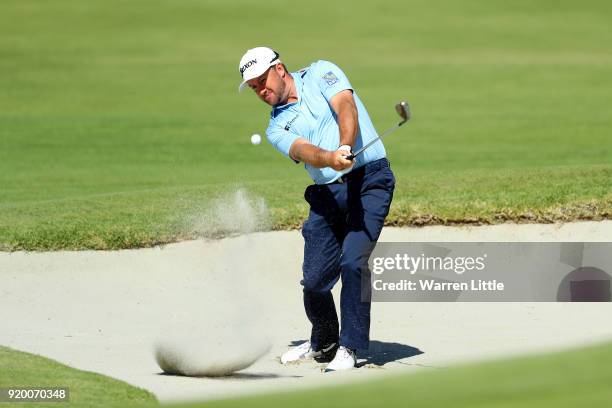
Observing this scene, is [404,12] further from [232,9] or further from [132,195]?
[132,195]

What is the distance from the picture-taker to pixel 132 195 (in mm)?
13039

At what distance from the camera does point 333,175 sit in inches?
305

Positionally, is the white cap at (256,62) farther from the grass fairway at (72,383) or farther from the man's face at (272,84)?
the grass fairway at (72,383)

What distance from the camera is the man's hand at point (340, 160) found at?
7.16 m

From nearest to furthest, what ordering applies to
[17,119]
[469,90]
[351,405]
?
[351,405] < [17,119] < [469,90]

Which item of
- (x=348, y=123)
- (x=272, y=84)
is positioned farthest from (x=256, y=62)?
(x=348, y=123)

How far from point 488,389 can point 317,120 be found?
2.85 metres

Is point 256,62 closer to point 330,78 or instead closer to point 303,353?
point 330,78

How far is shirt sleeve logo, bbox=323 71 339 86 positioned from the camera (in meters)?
7.61

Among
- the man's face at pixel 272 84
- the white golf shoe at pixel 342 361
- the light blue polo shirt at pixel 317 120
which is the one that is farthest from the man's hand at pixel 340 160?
the white golf shoe at pixel 342 361

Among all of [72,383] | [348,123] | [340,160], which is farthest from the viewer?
[348,123]

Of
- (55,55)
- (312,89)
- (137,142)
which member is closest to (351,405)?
(312,89)

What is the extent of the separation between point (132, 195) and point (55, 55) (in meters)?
16.4

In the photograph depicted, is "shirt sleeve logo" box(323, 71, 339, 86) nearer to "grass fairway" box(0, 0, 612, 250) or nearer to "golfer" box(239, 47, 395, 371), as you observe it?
"golfer" box(239, 47, 395, 371)
